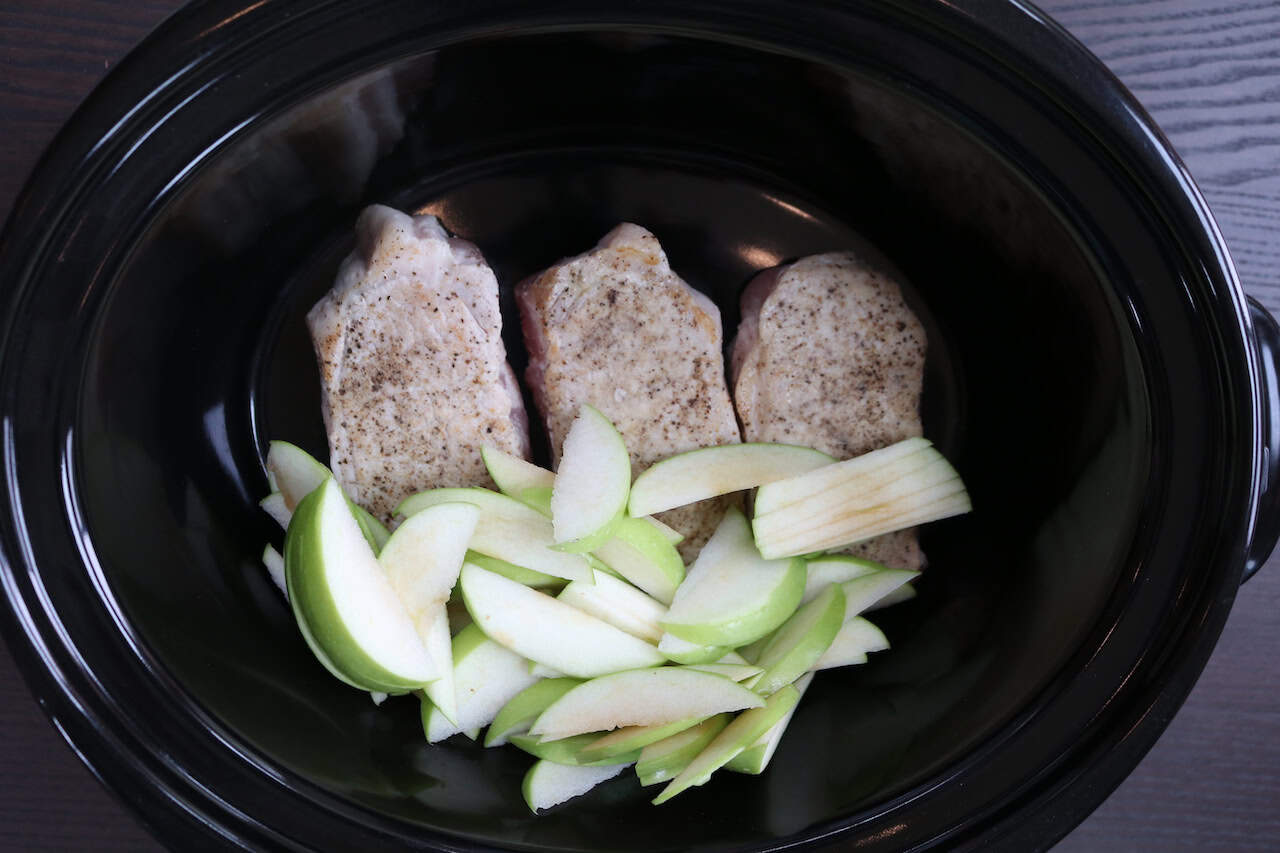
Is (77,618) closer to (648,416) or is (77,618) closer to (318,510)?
(318,510)

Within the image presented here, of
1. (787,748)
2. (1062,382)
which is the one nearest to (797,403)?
(1062,382)

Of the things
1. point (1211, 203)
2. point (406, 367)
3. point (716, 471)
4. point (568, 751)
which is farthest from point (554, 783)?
point (1211, 203)

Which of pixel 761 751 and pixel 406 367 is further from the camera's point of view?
pixel 406 367

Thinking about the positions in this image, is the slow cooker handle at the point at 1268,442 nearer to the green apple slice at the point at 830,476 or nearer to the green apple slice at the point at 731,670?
the green apple slice at the point at 830,476

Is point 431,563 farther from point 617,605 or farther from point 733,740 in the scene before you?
point 733,740

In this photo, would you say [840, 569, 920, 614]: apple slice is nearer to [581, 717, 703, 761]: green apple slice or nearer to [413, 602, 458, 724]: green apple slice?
[581, 717, 703, 761]: green apple slice

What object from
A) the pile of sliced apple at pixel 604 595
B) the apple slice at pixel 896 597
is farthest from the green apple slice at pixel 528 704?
the apple slice at pixel 896 597
